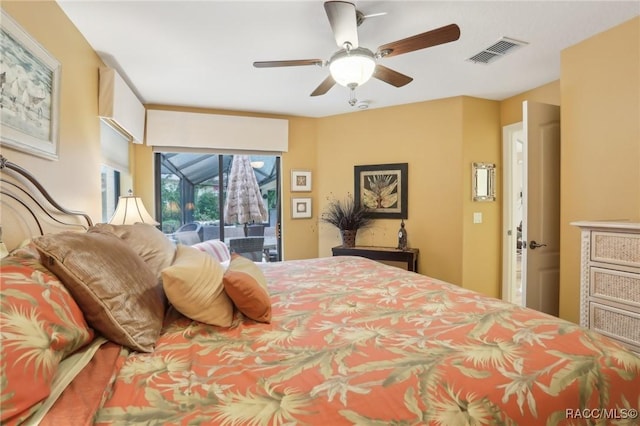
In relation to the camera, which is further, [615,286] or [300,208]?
[300,208]

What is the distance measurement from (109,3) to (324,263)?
221 centimetres

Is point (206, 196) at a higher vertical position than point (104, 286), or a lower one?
higher

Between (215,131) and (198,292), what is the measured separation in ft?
9.99

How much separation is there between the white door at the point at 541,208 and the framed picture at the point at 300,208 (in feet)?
8.47

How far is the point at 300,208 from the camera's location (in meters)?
4.38

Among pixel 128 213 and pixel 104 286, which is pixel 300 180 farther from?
pixel 104 286

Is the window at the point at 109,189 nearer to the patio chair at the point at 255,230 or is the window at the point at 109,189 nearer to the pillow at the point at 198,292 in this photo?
the patio chair at the point at 255,230

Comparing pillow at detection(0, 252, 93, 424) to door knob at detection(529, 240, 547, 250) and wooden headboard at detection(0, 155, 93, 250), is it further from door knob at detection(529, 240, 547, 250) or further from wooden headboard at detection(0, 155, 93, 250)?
door knob at detection(529, 240, 547, 250)

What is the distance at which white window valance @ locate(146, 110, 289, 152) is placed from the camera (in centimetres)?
370

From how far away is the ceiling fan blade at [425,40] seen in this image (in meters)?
1.62

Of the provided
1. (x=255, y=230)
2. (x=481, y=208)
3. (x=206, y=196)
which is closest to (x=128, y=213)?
(x=206, y=196)

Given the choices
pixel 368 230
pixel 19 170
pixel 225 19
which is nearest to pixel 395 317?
pixel 19 170

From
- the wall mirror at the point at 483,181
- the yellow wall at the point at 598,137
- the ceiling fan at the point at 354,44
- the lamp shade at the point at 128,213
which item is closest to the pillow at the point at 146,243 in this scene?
the lamp shade at the point at 128,213

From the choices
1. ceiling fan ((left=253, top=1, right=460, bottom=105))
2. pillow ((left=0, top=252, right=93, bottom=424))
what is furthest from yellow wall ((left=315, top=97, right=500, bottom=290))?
pillow ((left=0, top=252, right=93, bottom=424))
